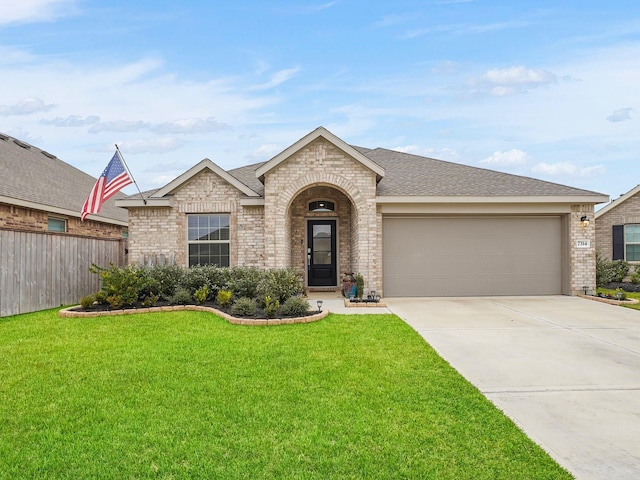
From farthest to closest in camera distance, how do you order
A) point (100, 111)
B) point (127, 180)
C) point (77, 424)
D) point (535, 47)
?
point (100, 111), point (535, 47), point (127, 180), point (77, 424)

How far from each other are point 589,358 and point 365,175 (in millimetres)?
7408

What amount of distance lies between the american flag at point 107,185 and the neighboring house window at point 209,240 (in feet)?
7.24

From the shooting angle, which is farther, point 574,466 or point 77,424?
point 77,424

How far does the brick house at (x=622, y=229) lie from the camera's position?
16.6m

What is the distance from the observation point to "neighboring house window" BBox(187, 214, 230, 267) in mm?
12531

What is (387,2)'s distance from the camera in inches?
471

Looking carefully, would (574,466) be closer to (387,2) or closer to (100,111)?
(387,2)

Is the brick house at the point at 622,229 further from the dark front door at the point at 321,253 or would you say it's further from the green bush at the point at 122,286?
the green bush at the point at 122,286

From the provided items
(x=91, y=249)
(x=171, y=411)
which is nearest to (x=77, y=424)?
(x=171, y=411)

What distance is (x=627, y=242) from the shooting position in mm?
16609

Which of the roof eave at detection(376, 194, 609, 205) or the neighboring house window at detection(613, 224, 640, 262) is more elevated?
the roof eave at detection(376, 194, 609, 205)

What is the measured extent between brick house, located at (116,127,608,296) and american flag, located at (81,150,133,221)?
4.14 ft

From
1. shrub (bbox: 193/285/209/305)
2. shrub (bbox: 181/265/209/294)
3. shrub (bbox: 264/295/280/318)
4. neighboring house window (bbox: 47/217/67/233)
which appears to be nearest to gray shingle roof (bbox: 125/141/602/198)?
shrub (bbox: 181/265/209/294)

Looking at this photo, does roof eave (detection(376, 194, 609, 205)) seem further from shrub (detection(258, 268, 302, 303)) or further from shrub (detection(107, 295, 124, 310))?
shrub (detection(107, 295, 124, 310))
